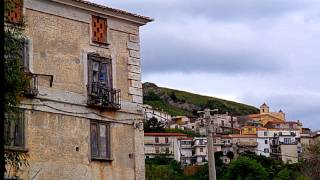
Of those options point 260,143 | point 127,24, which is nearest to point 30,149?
point 127,24

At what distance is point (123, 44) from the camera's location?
88.3ft

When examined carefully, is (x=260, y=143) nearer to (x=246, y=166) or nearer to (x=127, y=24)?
(x=246, y=166)

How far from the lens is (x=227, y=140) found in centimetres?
14012

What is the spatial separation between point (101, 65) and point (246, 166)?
210 ft

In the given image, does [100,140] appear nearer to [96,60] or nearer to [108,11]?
[96,60]

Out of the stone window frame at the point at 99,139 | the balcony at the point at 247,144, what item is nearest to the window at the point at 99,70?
the stone window frame at the point at 99,139

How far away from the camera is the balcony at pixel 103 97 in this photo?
2509cm

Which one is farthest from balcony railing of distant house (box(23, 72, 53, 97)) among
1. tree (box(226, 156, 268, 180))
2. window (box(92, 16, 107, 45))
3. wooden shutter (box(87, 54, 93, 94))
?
tree (box(226, 156, 268, 180))

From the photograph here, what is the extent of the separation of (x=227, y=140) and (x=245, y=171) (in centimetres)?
5225

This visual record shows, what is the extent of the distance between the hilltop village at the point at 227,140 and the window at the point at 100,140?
8838 cm

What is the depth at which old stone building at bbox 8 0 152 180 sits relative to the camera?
23.4 meters

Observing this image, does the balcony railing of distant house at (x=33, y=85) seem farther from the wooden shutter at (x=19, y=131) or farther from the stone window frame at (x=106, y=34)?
the stone window frame at (x=106, y=34)

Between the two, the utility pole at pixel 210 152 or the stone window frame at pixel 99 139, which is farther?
the utility pole at pixel 210 152

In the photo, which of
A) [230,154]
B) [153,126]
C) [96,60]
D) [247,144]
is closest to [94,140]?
[96,60]
